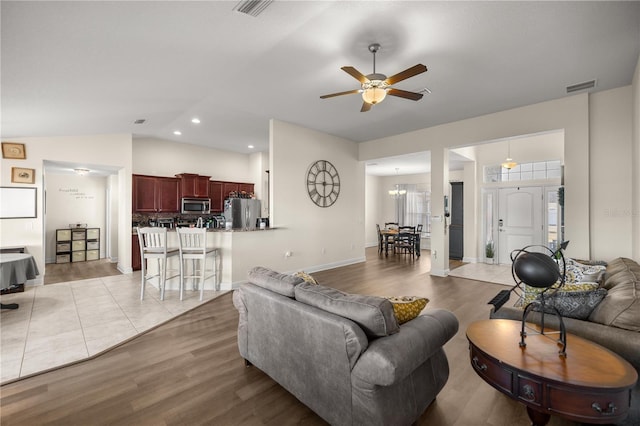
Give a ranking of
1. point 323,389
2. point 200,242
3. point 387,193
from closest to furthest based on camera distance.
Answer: point 323,389 < point 200,242 < point 387,193

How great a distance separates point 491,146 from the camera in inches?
277

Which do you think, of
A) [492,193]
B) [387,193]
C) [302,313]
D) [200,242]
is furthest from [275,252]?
[387,193]

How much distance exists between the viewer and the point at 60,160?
5.25 meters

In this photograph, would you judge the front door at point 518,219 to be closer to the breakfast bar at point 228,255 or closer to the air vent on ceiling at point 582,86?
the air vent on ceiling at point 582,86

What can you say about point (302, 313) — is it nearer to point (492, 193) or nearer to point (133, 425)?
point (133, 425)

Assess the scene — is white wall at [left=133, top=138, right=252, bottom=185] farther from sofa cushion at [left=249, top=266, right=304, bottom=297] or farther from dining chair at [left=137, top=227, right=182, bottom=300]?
sofa cushion at [left=249, top=266, right=304, bottom=297]

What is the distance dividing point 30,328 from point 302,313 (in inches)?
138

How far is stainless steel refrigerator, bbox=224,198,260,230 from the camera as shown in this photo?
5.54m

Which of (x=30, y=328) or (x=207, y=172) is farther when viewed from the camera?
(x=207, y=172)

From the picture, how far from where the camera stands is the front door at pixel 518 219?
6.53 meters

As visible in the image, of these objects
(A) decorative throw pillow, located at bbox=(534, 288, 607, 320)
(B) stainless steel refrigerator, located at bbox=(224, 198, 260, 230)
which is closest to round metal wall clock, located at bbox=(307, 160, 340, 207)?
(B) stainless steel refrigerator, located at bbox=(224, 198, 260, 230)

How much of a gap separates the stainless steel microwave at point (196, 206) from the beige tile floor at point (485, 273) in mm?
6129

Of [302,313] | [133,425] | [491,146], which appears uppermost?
[491,146]

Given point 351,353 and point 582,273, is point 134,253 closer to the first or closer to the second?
point 351,353
